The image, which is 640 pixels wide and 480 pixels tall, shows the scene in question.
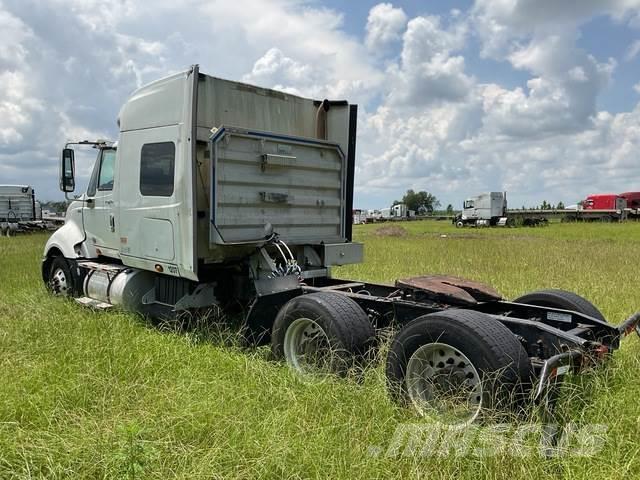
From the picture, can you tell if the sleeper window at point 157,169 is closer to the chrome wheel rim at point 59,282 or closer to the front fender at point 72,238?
the front fender at point 72,238

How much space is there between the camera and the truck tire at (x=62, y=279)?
8.16 meters

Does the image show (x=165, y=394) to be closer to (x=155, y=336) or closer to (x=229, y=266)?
(x=155, y=336)

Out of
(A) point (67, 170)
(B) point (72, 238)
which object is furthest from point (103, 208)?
(B) point (72, 238)

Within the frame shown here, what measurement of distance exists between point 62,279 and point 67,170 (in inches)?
68.7

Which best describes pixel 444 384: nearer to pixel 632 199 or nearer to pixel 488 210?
pixel 488 210

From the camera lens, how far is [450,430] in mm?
3449

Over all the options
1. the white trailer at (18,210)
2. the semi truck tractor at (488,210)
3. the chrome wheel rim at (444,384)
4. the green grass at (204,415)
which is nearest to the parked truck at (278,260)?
the chrome wheel rim at (444,384)

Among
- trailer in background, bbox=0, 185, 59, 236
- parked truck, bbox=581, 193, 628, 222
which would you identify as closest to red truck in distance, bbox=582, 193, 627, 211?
parked truck, bbox=581, 193, 628, 222

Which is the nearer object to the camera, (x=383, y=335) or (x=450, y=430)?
(x=450, y=430)

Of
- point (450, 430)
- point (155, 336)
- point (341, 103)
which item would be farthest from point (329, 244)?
point (450, 430)

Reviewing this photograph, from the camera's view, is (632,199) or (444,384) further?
(632,199)

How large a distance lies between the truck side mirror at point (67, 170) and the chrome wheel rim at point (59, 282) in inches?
54.4

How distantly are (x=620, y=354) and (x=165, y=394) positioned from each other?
13.2 feet

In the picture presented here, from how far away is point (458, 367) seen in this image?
385cm
